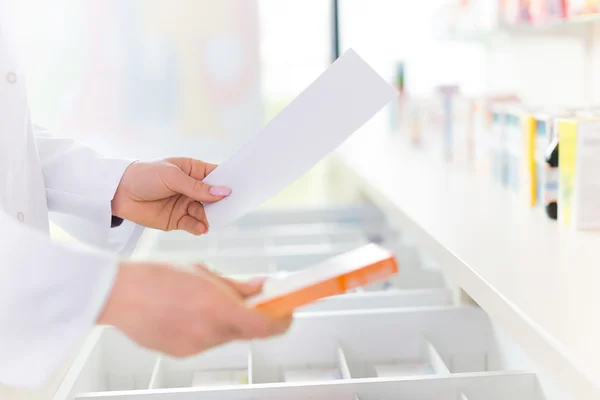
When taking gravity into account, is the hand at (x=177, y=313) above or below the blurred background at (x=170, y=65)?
below

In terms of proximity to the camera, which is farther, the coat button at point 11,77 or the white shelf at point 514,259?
the coat button at point 11,77

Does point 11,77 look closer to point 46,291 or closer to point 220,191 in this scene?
point 220,191

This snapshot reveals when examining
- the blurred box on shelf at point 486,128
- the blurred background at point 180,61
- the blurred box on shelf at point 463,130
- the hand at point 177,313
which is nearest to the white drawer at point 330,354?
the hand at point 177,313

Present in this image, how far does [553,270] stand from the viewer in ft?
3.72

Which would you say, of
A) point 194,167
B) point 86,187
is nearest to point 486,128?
point 194,167

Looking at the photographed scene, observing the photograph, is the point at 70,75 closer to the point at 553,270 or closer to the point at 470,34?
the point at 470,34

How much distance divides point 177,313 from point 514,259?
0.66m

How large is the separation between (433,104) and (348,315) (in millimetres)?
1592

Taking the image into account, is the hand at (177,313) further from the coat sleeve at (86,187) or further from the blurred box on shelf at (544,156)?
the blurred box on shelf at (544,156)

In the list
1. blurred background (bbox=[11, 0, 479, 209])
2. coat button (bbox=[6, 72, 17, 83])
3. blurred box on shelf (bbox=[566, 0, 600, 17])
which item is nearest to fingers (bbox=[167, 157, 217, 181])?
coat button (bbox=[6, 72, 17, 83])

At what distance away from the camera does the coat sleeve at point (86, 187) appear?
1.22 metres

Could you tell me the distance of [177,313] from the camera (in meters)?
0.72

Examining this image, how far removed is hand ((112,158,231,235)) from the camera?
3.88 feet

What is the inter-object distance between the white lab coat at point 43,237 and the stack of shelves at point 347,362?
0.22 m
